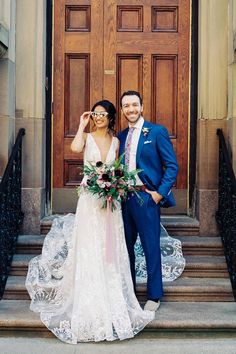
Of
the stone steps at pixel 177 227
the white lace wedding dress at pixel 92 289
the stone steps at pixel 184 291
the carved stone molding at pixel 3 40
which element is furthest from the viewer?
the stone steps at pixel 177 227

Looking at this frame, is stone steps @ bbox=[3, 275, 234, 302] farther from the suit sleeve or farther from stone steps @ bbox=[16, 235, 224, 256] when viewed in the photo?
the suit sleeve

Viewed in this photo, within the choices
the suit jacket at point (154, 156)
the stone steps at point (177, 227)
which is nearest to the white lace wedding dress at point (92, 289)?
the suit jacket at point (154, 156)

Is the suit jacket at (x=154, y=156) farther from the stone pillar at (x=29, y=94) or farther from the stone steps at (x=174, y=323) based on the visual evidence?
the stone pillar at (x=29, y=94)

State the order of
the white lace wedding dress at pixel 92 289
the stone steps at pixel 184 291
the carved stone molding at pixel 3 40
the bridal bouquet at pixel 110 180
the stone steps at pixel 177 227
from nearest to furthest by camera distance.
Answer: the white lace wedding dress at pixel 92 289 → the bridal bouquet at pixel 110 180 → the stone steps at pixel 184 291 → the carved stone molding at pixel 3 40 → the stone steps at pixel 177 227

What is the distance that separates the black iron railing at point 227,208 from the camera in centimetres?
495

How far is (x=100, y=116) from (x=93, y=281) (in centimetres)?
137

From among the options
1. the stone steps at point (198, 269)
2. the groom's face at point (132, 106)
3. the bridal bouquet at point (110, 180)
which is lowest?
the stone steps at point (198, 269)

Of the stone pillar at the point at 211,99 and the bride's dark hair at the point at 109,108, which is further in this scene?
the stone pillar at the point at 211,99

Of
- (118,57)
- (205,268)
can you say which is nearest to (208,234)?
(205,268)

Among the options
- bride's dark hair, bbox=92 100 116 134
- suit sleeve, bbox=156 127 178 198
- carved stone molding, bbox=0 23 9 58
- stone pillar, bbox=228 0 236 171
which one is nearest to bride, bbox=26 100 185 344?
bride's dark hair, bbox=92 100 116 134

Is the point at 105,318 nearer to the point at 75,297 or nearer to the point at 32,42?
the point at 75,297

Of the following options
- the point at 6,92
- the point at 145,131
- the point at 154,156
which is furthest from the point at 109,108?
the point at 6,92

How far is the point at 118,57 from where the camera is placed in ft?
19.9

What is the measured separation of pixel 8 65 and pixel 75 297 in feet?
8.32
